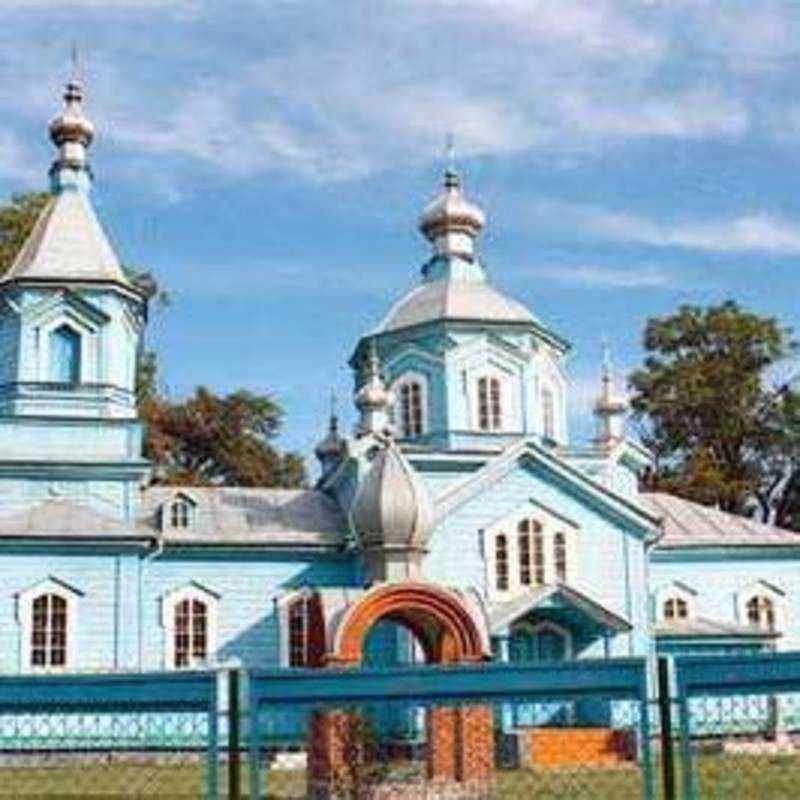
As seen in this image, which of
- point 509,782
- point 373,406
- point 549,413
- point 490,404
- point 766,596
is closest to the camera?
point 509,782

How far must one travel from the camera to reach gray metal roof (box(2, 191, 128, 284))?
26531 mm

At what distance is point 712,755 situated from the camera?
19.7 m

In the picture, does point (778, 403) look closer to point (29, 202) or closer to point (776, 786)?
point (29, 202)

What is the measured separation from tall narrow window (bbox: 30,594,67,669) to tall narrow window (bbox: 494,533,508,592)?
301 inches

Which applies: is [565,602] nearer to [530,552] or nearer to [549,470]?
[530,552]

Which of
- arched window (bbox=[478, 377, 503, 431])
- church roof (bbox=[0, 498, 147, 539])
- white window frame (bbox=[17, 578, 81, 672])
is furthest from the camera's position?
arched window (bbox=[478, 377, 503, 431])

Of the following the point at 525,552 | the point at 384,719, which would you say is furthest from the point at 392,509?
the point at 525,552

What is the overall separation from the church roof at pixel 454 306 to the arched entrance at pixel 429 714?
1316 cm

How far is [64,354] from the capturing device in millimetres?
26328

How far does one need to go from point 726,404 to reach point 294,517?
1923cm

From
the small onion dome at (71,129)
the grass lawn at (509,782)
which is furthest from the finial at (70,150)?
the grass lawn at (509,782)

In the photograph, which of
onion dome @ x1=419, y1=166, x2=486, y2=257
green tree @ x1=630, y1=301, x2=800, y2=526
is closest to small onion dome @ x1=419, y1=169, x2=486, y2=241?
onion dome @ x1=419, y1=166, x2=486, y2=257

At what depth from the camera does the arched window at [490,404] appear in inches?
1131

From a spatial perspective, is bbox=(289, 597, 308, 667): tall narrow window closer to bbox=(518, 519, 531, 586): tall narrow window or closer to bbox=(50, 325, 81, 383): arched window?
bbox=(518, 519, 531, 586): tall narrow window
